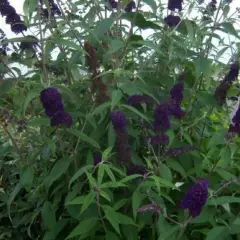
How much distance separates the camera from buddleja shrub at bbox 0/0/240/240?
185cm

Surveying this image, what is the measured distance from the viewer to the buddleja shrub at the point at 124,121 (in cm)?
185

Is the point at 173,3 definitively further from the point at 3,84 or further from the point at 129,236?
the point at 129,236

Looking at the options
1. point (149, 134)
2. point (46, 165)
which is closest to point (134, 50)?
point (149, 134)

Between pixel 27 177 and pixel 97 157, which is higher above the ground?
pixel 97 157

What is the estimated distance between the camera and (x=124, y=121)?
1732mm

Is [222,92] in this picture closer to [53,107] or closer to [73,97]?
[73,97]

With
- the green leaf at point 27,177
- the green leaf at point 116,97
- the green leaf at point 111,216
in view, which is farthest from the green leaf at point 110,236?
the green leaf at point 116,97

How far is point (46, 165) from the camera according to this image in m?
2.42

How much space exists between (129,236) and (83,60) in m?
0.86

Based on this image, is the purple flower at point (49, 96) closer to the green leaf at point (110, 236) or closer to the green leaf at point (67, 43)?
the green leaf at point (67, 43)

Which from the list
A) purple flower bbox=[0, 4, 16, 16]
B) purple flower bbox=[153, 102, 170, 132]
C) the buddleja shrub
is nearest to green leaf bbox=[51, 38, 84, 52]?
the buddleja shrub

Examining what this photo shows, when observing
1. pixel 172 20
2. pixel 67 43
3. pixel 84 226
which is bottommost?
pixel 84 226

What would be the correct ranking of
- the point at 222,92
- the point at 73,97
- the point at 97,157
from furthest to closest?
the point at 222,92
the point at 73,97
the point at 97,157

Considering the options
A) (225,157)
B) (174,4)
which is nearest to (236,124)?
(225,157)
